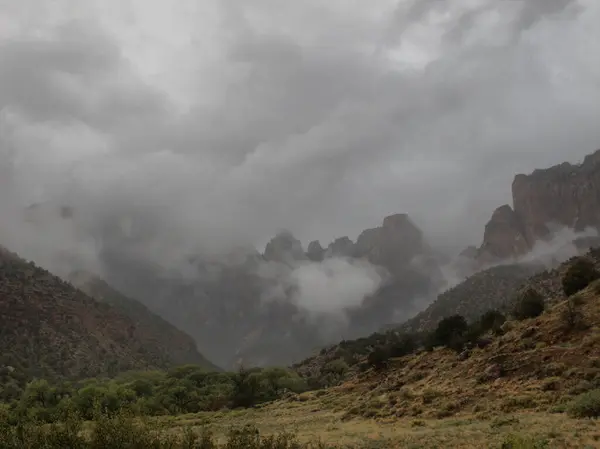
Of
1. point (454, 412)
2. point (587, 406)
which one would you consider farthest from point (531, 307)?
point (587, 406)

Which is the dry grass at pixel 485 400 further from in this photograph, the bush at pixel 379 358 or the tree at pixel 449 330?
the bush at pixel 379 358

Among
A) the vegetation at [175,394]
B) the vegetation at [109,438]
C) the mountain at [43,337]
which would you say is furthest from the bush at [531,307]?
the mountain at [43,337]

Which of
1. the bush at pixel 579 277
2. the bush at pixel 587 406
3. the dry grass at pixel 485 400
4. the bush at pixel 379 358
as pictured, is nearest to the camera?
Answer: the dry grass at pixel 485 400

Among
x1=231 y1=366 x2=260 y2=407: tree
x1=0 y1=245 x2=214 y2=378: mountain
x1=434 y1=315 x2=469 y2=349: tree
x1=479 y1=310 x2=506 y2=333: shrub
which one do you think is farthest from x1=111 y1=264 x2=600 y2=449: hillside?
x1=0 y1=245 x2=214 y2=378: mountain

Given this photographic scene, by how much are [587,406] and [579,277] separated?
42.6 meters

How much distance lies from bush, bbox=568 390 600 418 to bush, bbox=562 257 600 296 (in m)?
40.3

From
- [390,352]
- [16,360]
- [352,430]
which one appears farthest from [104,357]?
[352,430]

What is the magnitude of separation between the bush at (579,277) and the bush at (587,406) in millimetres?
40310

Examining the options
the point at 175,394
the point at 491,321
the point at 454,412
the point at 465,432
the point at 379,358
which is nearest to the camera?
the point at 465,432

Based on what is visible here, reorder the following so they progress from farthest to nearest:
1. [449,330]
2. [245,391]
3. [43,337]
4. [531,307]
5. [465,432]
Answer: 1. [43,337]
2. [245,391]
3. [449,330]
4. [531,307]
5. [465,432]

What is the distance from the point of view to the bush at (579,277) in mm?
64375

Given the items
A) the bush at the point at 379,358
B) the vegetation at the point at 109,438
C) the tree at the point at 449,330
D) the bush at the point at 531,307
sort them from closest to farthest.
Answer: the vegetation at the point at 109,438 → the bush at the point at 531,307 → the tree at the point at 449,330 → the bush at the point at 379,358

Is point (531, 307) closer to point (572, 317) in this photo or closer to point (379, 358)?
point (572, 317)

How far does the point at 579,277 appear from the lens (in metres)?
65.3
